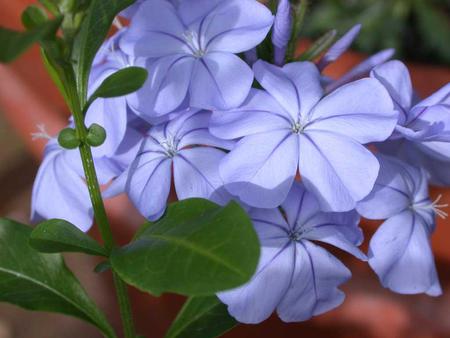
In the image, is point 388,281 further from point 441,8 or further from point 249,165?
point 441,8

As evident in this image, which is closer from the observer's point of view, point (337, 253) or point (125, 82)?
point (125, 82)

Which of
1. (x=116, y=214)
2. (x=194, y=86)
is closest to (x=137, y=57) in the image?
(x=194, y=86)

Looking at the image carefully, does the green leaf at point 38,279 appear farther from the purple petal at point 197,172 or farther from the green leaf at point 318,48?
the green leaf at point 318,48

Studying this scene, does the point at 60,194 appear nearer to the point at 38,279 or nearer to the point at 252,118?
the point at 38,279

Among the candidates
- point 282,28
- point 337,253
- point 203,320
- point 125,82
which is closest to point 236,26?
point 282,28

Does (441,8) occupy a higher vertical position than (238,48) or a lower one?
lower

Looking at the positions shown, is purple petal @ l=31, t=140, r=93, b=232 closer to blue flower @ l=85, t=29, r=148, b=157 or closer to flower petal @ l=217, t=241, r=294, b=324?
blue flower @ l=85, t=29, r=148, b=157
